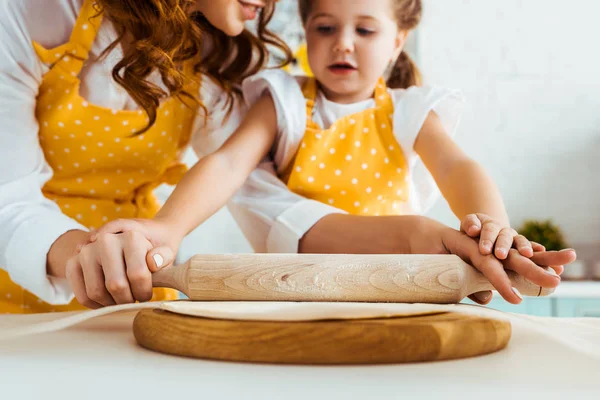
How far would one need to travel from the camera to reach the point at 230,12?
3.01ft

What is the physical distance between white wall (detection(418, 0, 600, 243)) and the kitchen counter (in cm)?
230

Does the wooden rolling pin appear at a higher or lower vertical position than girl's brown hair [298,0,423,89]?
lower

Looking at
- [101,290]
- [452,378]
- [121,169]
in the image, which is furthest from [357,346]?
[121,169]

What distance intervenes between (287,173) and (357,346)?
1.97ft

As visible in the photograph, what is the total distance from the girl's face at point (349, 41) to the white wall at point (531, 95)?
1.75 meters

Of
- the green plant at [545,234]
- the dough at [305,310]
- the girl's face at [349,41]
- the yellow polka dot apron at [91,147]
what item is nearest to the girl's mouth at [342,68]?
the girl's face at [349,41]

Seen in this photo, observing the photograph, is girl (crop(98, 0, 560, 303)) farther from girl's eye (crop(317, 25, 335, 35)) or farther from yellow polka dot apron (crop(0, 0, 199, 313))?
yellow polka dot apron (crop(0, 0, 199, 313))

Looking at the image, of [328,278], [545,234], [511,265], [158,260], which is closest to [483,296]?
[511,265]

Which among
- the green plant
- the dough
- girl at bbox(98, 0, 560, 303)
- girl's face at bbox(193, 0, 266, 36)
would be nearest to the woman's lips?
girl's face at bbox(193, 0, 266, 36)

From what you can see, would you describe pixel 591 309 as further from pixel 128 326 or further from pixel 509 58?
pixel 128 326

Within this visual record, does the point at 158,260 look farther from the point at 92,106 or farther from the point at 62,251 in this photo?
the point at 92,106

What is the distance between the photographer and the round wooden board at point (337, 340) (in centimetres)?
44

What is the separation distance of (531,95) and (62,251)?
2360mm

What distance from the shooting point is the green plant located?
2484 millimetres
